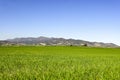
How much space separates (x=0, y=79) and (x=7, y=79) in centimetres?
51

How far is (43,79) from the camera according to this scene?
31.4ft

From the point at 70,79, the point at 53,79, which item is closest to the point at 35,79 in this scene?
the point at 53,79

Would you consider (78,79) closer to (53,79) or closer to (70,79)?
(70,79)

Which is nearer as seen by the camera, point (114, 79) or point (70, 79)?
point (70, 79)

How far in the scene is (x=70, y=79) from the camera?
961 centimetres

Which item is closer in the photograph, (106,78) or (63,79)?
(63,79)

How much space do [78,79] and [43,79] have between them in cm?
161

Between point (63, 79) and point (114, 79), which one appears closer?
point (63, 79)

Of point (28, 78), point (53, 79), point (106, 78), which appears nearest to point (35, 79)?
point (28, 78)

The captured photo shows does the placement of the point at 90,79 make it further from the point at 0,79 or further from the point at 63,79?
the point at 0,79

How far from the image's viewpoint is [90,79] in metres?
10.0

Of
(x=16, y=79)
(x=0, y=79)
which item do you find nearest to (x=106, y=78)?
(x=16, y=79)

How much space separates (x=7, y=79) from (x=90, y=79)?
3.73 meters

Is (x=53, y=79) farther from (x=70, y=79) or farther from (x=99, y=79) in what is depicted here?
(x=99, y=79)
